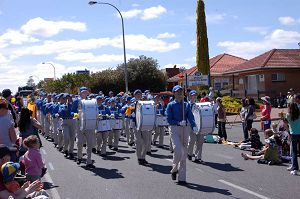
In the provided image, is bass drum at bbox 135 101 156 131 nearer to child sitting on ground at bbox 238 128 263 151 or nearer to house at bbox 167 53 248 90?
child sitting on ground at bbox 238 128 263 151

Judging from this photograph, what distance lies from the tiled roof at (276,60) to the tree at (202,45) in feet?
10.6

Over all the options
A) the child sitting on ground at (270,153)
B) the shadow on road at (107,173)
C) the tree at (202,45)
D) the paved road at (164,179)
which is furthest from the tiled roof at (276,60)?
the shadow on road at (107,173)

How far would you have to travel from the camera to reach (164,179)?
11.2 m

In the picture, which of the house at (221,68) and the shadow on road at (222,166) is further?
the house at (221,68)

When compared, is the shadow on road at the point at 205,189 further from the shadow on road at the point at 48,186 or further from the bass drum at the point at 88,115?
the bass drum at the point at 88,115

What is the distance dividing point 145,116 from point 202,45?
3649cm

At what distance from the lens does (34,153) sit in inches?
346

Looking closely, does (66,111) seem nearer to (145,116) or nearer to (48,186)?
(145,116)

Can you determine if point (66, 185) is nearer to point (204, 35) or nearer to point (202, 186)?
point (202, 186)

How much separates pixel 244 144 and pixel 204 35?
33684 mm

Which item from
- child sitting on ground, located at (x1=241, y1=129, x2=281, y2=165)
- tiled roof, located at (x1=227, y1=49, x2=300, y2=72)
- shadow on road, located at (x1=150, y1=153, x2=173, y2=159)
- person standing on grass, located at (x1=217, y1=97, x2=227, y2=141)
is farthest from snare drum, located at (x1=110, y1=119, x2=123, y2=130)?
tiled roof, located at (x1=227, y1=49, x2=300, y2=72)

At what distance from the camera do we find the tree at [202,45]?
48688mm

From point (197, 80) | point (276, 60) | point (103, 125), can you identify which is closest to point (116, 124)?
point (103, 125)

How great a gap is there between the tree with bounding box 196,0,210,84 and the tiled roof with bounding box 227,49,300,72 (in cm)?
323
